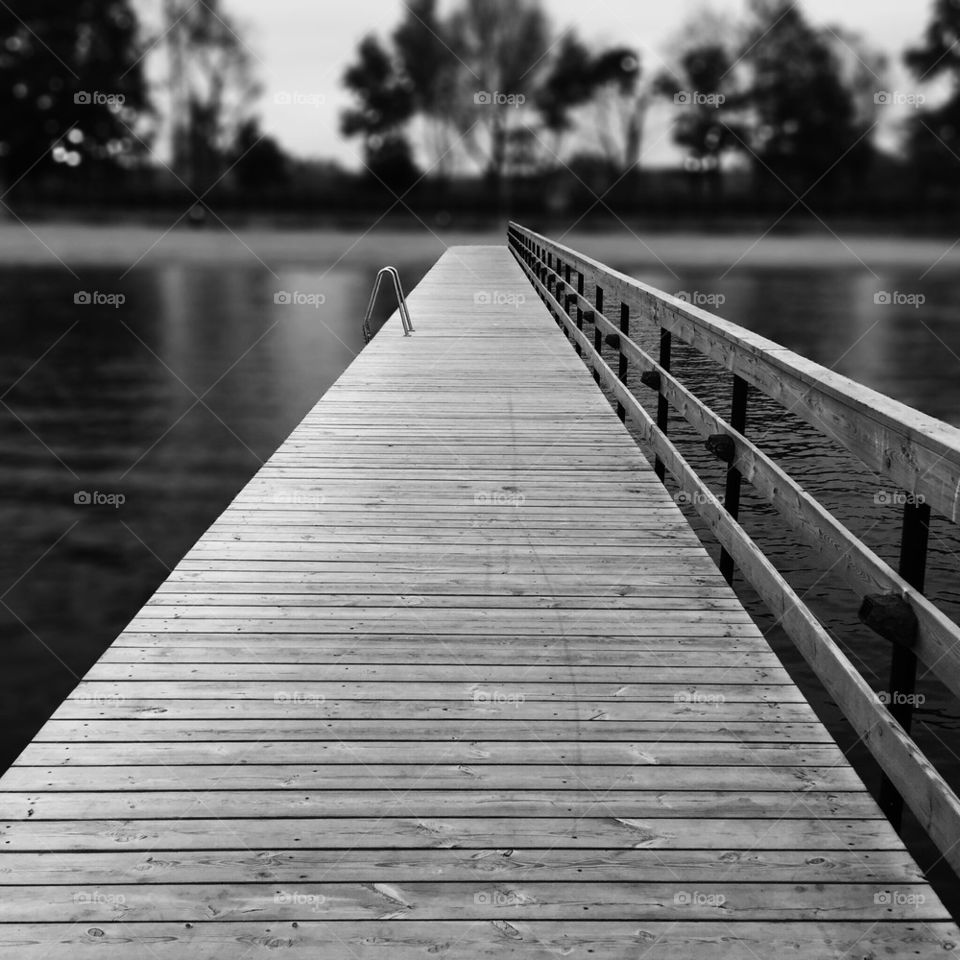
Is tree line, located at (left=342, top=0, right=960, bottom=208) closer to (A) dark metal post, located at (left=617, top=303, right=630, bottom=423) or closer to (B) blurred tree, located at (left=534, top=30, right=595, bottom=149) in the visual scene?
(B) blurred tree, located at (left=534, top=30, right=595, bottom=149)

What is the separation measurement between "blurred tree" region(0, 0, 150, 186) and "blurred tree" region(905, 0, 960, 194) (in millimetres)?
45183

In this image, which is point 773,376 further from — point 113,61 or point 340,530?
point 113,61

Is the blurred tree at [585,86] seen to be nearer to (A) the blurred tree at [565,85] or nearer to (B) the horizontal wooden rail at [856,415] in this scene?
(A) the blurred tree at [565,85]

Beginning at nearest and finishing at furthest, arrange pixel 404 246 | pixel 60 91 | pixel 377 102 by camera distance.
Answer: pixel 404 246 → pixel 60 91 → pixel 377 102

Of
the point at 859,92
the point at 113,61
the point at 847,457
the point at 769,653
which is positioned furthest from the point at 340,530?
the point at 859,92

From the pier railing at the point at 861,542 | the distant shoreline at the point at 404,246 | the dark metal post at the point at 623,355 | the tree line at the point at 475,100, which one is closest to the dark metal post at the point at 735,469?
the pier railing at the point at 861,542

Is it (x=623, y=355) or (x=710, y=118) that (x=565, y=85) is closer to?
(x=710, y=118)

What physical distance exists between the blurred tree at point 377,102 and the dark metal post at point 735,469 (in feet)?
228

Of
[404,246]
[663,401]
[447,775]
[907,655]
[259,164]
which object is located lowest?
[447,775]

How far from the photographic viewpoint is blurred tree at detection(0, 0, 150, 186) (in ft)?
230

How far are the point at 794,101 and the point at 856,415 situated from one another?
7483cm

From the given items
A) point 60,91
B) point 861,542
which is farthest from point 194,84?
point 861,542

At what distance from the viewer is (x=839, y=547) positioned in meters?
3.52

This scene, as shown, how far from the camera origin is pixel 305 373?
22.2m
